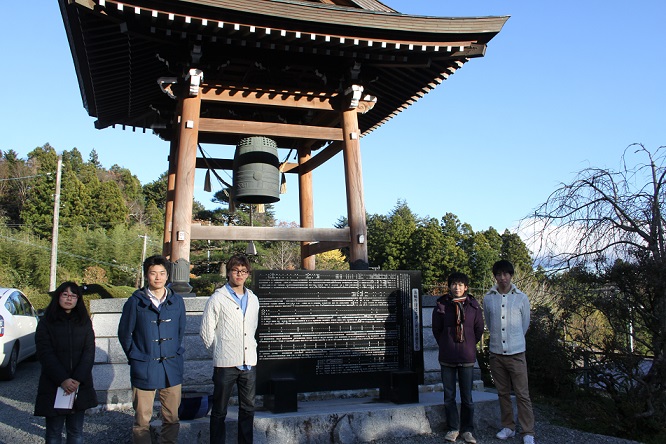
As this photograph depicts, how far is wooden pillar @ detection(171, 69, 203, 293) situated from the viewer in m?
6.77

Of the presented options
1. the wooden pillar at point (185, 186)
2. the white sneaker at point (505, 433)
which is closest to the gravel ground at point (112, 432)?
the white sneaker at point (505, 433)

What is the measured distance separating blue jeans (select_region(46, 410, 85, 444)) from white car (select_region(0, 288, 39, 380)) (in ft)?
14.5

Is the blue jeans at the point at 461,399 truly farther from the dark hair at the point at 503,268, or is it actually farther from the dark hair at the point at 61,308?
the dark hair at the point at 61,308

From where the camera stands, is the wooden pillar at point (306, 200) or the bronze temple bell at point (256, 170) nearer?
the bronze temple bell at point (256, 170)

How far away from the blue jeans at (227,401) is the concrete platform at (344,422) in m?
0.39

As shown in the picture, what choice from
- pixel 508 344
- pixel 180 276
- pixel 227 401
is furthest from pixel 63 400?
pixel 508 344

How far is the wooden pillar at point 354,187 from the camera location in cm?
756

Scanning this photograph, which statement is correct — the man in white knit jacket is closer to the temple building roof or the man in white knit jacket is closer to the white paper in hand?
the white paper in hand

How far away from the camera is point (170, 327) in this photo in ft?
13.9

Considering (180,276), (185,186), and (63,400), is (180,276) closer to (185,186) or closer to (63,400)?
(185,186)

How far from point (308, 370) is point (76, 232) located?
3690 centimetres

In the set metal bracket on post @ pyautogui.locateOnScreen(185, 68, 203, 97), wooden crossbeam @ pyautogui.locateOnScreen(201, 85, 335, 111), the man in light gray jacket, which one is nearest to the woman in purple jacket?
the man in light gray jacket

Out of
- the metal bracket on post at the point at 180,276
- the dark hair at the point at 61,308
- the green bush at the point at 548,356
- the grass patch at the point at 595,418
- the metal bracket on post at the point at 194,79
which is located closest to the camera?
the dark hair at the point at 61,308

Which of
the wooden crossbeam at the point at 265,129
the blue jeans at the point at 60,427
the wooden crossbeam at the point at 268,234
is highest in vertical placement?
the wooden crossbeam at the point at 265,129
